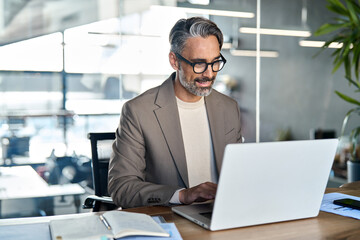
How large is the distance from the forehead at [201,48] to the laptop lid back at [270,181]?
1.01 m

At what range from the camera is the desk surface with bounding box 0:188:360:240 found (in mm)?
1382

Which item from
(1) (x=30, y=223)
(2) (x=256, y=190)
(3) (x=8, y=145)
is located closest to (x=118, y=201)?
(1) (x=30, y=223)

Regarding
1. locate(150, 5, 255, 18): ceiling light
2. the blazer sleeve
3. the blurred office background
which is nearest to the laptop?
the blazer sleeve

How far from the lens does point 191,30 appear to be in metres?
2.34

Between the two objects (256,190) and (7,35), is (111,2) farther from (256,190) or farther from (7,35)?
(256,190)

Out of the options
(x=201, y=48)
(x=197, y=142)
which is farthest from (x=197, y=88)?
(x=197, y=142)

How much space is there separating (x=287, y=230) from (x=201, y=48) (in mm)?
1166

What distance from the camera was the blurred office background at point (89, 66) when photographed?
4266mm

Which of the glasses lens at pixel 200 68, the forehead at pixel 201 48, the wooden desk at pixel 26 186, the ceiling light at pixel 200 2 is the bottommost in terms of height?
the wooden desk at pixel 26 186

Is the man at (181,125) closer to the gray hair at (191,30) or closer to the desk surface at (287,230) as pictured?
the gray hair at (191,30)

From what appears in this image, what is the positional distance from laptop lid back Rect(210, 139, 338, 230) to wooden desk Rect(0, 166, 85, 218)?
11.1 ft

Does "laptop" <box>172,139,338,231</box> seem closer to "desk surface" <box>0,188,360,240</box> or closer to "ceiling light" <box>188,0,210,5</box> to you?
"desk surface" <box>0,188,360,240</box>

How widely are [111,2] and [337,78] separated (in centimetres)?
309

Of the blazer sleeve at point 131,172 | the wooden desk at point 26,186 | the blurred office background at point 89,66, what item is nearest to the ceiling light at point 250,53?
the blurred office background at point 89,66
